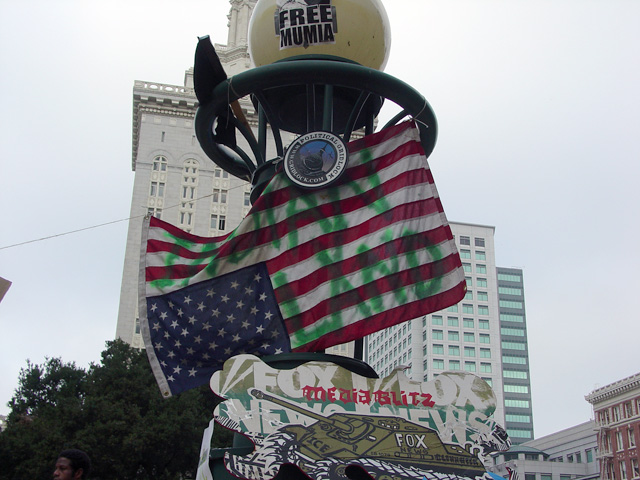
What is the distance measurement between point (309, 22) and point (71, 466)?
959 cm

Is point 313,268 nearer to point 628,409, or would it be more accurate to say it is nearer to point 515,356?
point 628,409

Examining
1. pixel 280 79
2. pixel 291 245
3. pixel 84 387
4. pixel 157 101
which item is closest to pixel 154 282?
pixel 291 245

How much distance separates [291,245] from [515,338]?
13462 cm

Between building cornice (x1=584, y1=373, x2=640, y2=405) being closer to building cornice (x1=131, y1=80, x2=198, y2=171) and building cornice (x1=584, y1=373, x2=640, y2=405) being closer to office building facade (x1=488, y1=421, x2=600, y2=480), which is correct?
office building facade (x1=488, y1=421, x2=600, y2=480)

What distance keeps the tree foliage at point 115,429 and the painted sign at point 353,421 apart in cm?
2404

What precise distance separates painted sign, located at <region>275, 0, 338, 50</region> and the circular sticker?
210 centimetres

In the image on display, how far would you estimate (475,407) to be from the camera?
414 inches

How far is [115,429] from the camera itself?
32.3 m

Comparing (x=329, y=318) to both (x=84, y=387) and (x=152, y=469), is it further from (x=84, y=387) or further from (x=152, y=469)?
(x=84, y=387)

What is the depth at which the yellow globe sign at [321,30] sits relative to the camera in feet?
44.1

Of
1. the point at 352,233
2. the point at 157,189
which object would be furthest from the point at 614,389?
the point at 352,233

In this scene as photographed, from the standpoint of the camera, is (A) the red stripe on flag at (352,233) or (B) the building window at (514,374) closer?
(A) the red stripe on flag at (352,233)

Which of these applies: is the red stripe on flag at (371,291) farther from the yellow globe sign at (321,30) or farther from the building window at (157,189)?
the building window at (157,189)

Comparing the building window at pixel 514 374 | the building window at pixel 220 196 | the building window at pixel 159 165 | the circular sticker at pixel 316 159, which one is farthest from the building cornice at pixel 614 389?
the circular sticker at pixel 316 159
